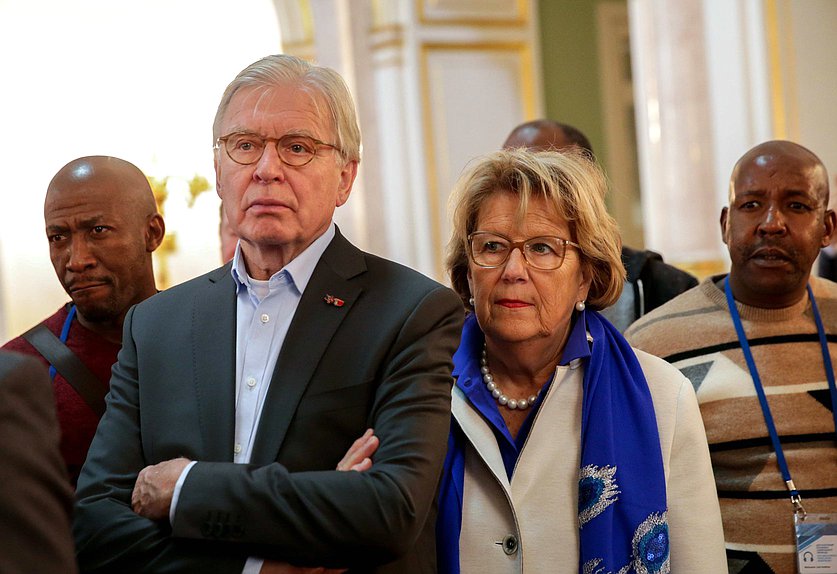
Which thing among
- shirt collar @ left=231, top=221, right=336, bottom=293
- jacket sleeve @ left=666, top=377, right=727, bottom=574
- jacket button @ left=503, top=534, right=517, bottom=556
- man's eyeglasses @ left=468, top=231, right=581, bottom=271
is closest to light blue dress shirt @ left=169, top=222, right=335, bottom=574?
shirt collar @ left=231, top=221, right=336, bottom=293

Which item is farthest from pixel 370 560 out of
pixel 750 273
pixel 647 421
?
pixel 750 273

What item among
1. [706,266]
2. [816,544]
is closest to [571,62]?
[706,266]

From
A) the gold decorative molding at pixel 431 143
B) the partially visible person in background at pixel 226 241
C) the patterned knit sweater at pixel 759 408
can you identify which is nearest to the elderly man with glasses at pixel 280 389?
the patterned knit sweater at pixel 759 408

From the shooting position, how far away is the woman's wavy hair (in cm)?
273

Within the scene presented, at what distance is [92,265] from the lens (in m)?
2.77

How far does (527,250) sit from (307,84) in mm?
701

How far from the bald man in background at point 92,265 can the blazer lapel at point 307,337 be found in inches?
25.9

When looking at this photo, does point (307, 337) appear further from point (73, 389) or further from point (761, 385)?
point (761, 385)

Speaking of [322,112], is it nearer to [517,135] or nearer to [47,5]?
[517,135]

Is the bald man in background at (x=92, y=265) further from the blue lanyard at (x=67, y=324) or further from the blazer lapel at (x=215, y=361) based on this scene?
the blazer lapel at (x=215, y=361)

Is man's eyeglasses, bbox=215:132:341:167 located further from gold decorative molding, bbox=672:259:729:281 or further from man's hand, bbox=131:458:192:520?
gold decorative molding, bbox=672:259:729:281

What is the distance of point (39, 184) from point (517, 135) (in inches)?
200

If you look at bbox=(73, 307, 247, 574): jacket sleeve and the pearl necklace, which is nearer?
bbox=(73, 307, 247, 574): jacket sleeve

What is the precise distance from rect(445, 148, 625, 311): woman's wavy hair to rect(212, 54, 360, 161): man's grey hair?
0.47 meters
